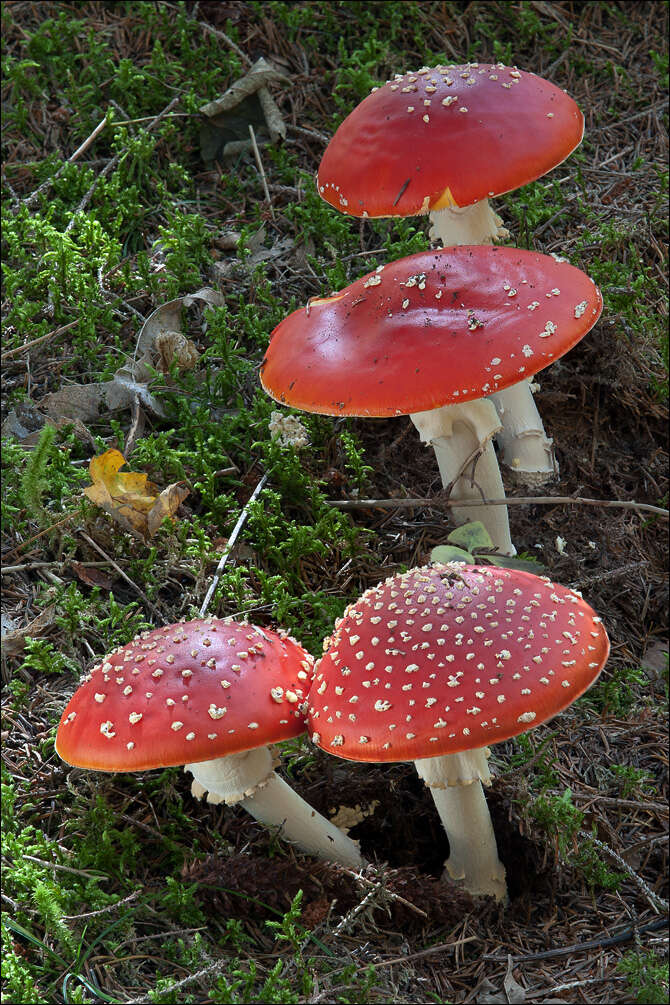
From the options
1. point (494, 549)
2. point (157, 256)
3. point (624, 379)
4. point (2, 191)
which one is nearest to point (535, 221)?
point (624, 379)

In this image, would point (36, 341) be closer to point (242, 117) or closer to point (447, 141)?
point (242, 117)

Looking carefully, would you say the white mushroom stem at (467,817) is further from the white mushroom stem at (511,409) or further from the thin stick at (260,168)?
the thin stick at (260,168)

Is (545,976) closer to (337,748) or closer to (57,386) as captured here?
(337,748)

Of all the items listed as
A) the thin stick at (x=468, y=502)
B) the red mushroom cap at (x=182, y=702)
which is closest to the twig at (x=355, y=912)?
the red mushroom cap at (x=182, y=702)

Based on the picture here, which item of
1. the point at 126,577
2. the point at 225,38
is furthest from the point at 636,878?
the point at 225,38

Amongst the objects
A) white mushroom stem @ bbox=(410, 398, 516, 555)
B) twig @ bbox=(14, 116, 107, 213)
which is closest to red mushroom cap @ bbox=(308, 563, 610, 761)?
white mushroom stem @ bbox=(410, 398, 516, 555)
